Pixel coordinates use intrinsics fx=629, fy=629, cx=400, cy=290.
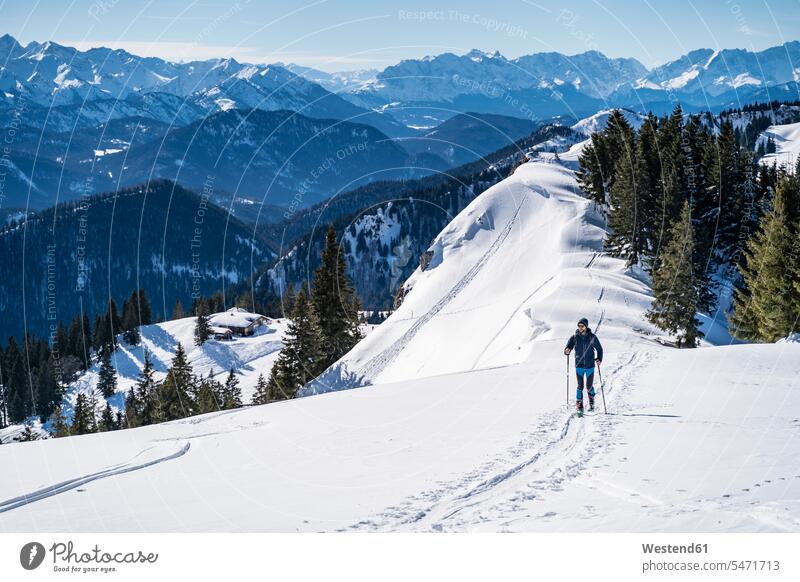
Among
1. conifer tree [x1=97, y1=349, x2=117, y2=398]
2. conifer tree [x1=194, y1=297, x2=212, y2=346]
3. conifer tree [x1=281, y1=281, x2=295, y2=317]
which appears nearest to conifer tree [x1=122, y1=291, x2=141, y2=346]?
conifer tree [x1=97, y1=349, x2=117, y2=398]

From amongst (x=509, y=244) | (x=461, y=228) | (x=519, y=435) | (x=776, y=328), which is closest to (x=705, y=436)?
(x=519, y=435)

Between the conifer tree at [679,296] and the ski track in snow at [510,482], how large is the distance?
1128 inches

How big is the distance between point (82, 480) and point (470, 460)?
8.04 meters

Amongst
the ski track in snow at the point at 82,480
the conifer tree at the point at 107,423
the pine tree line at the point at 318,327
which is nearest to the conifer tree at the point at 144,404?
the conifer tree at the point at 107,423

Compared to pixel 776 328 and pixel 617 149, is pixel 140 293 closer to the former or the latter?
pixel 617 149

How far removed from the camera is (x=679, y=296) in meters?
43.2

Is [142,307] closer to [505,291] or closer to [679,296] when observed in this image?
[505,291]

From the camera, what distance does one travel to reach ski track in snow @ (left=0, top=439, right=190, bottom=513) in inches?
454

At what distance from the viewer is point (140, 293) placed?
137875 millimetres

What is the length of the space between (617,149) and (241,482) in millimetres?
64292

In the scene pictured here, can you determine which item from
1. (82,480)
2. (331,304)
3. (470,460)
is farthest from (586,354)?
(331,304)

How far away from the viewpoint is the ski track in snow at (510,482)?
10.1m

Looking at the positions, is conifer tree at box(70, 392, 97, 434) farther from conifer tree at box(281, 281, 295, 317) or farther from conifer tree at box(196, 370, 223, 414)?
conifer tree at box(281, 281, 295, 317)

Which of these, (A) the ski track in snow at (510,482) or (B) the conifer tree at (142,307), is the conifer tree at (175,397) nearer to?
(A) the ski track in snow at (510,482)
